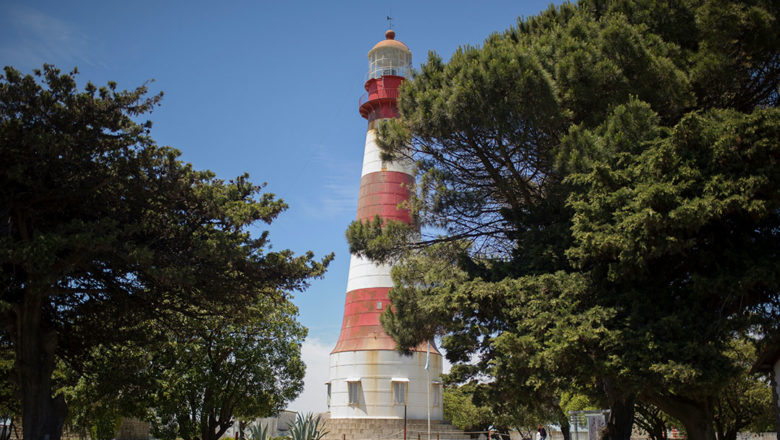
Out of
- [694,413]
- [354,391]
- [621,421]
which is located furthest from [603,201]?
[354,391]

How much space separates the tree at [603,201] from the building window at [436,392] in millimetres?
11030

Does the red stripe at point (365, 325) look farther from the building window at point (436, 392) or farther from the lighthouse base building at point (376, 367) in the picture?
the building window at point (436, 392)

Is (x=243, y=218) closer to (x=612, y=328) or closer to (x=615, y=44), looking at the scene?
(x=612, y=328)

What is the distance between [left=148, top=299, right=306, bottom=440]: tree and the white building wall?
1.80 metres

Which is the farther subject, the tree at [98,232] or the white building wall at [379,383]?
the white building wall at [379,383]

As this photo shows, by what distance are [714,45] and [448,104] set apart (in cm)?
550

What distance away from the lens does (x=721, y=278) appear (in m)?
10.4

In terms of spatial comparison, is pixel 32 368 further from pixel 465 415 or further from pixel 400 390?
pixel 465 415

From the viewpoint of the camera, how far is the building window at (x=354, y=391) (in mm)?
24464

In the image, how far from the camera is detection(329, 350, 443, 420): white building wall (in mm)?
24156

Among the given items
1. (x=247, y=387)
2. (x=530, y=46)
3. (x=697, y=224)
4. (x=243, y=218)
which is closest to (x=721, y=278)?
(x=697, y=224)

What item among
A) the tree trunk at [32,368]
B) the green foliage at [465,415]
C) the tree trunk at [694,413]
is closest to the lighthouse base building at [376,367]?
the tree trunk at [694,413]

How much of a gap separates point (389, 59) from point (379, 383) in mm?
15888

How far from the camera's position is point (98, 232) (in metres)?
10.7
